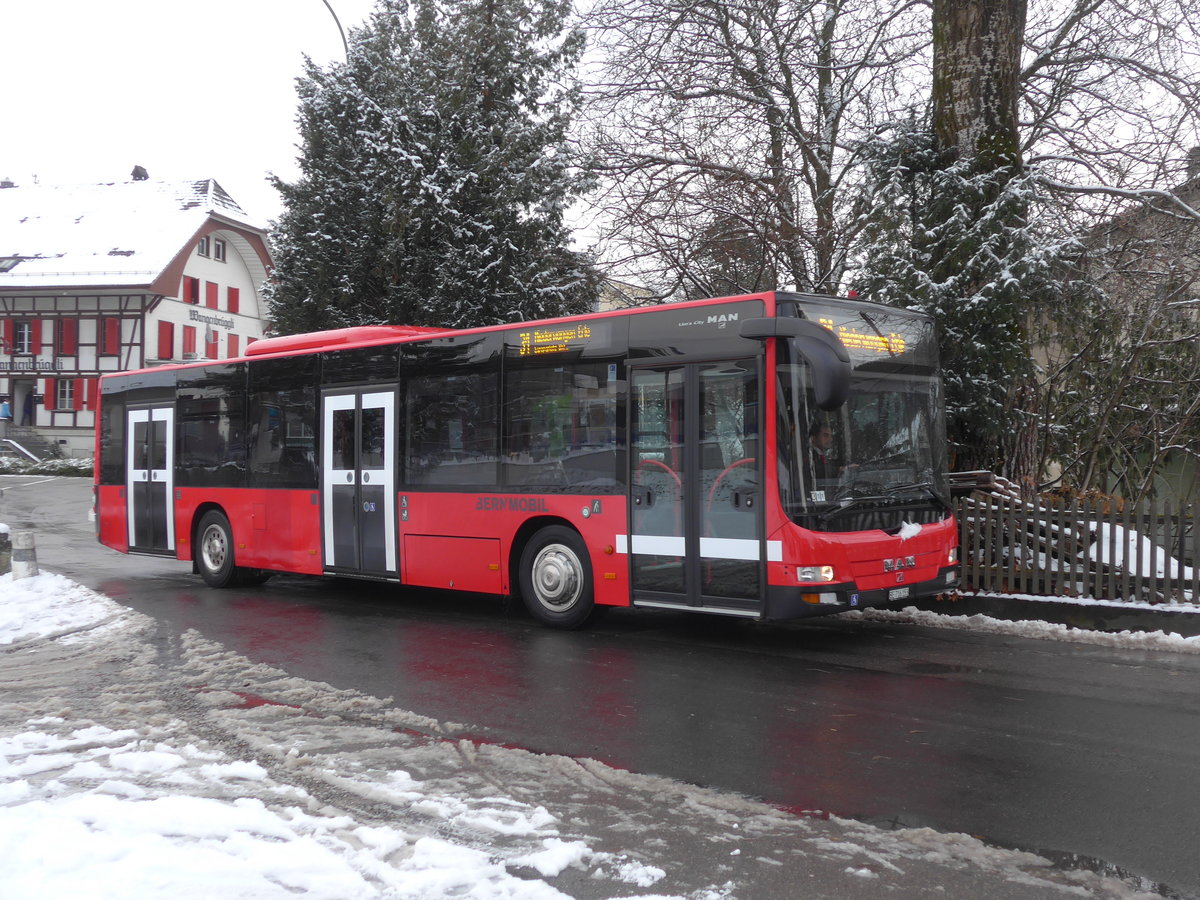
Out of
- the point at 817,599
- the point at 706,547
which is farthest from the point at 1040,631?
the point at 706,547

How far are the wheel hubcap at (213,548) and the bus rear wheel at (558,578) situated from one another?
5.63 meters

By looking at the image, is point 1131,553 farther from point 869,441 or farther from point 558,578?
point 558,578

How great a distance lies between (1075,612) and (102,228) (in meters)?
58.0

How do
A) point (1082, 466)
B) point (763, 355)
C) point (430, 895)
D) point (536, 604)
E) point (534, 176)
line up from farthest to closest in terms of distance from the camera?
1. point (534, 176)
2. point (1082, 466)
3. point (536, 604)
4. point (763, 355)
5. point (430, 895)

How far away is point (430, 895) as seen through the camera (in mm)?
3982

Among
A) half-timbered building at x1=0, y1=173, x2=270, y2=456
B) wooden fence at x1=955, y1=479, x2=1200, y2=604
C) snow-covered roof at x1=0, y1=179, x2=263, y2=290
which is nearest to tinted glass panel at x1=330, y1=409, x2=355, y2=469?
wooden fence at x1=955, y1=479, x2=1200, y2=604

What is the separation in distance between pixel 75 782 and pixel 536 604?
17.9 ft

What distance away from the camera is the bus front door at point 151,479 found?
15195mm

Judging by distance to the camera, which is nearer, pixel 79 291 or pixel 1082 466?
pixel 1082 466

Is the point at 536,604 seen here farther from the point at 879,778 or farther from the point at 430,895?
the point at 430,895

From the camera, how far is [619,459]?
966 cm

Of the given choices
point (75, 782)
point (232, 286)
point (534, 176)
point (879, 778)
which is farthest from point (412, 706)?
point (232, 286)

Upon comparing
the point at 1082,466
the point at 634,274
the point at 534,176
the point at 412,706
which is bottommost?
the point at 412,706

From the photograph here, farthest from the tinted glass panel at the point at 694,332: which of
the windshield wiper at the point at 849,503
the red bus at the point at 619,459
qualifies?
the windshield wiper at the point at 849,503
